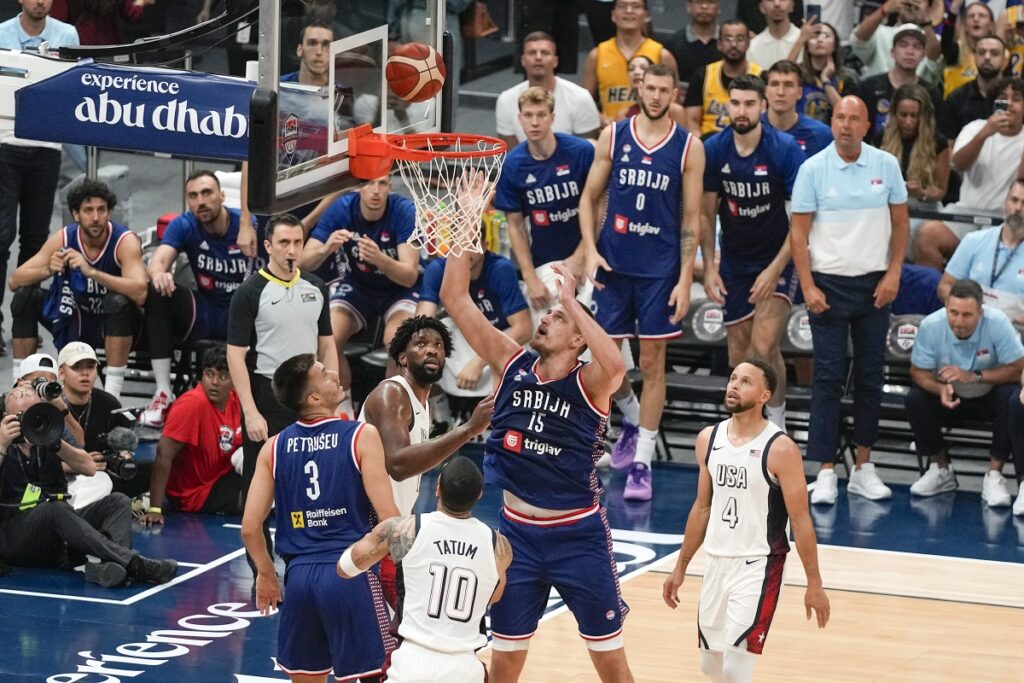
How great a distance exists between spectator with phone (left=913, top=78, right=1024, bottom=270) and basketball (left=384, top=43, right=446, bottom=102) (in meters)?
5.54

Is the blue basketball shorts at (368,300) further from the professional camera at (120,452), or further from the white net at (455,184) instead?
the white net at (455,184)

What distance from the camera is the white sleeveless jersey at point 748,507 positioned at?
7.64 metres

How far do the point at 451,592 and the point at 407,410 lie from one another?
1760 mm

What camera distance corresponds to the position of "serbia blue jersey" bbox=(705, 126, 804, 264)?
38.8ft

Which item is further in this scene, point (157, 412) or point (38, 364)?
point (157, 412)

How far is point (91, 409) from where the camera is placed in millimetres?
10883

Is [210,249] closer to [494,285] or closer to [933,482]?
[494,285]

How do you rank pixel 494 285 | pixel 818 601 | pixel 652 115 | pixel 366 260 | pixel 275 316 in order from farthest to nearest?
pixel 366 260, pixel 494 285, pixel 652 115, pixel 275 316, pixel 818 601

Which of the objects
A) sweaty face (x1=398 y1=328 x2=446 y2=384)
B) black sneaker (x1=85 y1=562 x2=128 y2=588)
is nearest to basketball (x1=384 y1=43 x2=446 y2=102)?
sweaty face (x1=398 y1=328 x2=446 y2=384)

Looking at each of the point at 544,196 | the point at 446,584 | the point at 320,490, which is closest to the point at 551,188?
the point at 544,196

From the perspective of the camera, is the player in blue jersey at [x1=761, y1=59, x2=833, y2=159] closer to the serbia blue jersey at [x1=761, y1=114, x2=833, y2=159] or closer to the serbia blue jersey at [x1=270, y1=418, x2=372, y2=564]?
the serbia blue jersey at [x1=761, y1=114, x2=833, y2=159]

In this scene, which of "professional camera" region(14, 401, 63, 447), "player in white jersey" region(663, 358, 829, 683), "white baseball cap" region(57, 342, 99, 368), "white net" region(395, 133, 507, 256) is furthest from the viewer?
"white baseball cap" region(57, 342, 99, 368)

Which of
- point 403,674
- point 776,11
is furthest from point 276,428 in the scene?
point 776,11

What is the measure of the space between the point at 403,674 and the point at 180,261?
25.7 feet
